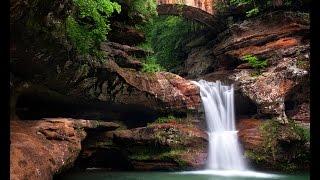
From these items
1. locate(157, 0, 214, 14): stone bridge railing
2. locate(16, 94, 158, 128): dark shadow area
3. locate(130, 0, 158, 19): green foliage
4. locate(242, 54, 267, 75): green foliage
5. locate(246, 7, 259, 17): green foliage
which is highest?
locate(157, 0, 214, 14): stone bridge railing

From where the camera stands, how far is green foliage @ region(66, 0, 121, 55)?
8.61 m

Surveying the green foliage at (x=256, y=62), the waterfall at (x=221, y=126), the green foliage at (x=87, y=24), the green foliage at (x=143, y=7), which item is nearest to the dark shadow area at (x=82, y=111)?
the waterfall at (x=221, y=126)

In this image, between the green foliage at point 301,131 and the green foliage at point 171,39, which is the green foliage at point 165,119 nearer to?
the green foliage at point 301,131

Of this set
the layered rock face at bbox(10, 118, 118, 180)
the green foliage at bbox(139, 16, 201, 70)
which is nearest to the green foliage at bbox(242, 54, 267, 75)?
the green foliage at bbox(139, 16, 201, 70)

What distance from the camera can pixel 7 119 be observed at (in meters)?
1.46

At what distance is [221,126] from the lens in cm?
1475

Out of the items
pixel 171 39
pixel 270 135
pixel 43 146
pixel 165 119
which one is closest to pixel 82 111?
pixel 165 119

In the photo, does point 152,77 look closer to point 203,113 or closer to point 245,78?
point 203,113

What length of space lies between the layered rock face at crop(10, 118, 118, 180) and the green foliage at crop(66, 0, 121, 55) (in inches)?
83.7

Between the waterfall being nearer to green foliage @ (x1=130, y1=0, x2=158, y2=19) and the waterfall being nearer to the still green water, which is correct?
the still green water

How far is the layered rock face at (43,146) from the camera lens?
6.94 meters

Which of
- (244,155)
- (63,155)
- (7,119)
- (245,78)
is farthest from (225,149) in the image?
(7,119)

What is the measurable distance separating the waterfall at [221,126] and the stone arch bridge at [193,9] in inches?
128

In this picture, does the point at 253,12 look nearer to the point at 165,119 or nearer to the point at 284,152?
the point at 165,119
